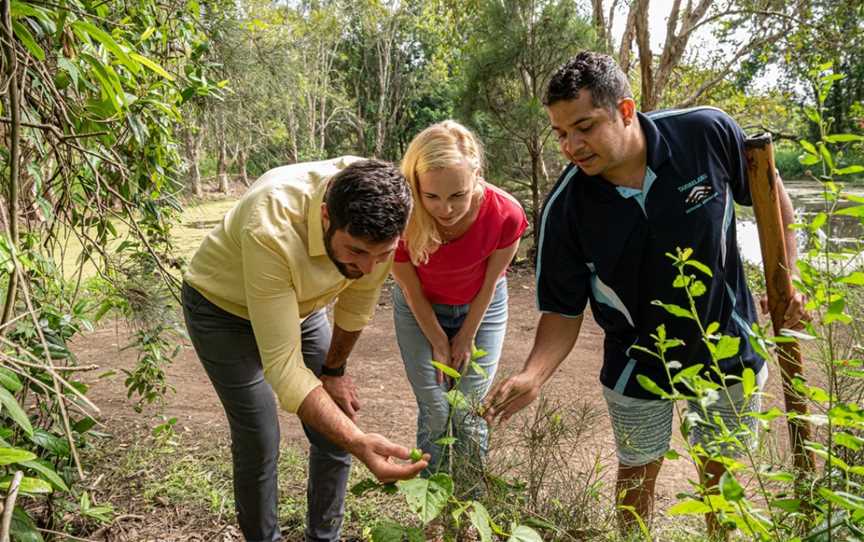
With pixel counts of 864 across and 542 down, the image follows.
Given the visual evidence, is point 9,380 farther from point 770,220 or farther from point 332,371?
point 770,220

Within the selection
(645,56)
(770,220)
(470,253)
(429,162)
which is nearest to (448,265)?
(470,253)

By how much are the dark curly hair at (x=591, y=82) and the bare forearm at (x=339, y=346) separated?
1.03 metres

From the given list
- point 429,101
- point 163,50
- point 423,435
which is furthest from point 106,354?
point 429,101

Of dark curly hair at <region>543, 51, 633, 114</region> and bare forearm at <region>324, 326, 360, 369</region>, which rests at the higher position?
dark curly hair at <region>543, 51, 633, 114</region>

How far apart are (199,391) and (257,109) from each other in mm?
4791

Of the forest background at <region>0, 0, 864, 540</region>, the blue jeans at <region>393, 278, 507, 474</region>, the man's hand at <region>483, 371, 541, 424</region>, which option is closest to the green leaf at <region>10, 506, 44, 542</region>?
the forest background at <region>0, 0, 864, 540</region>

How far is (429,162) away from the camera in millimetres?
2090

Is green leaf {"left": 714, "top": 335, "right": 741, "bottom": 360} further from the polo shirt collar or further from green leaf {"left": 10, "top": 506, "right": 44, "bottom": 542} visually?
green leaf {"left": 10, "top": 506, "right": 44, "bottom": 542}

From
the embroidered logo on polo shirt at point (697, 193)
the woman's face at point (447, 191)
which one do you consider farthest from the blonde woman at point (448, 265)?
the embroidered logo on polo shirt at point (697, 193)

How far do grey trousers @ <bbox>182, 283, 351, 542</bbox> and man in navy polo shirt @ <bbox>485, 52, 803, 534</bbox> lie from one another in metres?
0.86

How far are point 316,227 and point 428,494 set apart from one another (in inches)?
34.5

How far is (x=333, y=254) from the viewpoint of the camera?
1727 millimetres

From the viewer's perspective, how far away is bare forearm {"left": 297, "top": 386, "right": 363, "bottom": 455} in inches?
63.4

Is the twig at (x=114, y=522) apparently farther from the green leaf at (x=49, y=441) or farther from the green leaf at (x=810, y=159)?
the green leaf at (x=810, y=159)
